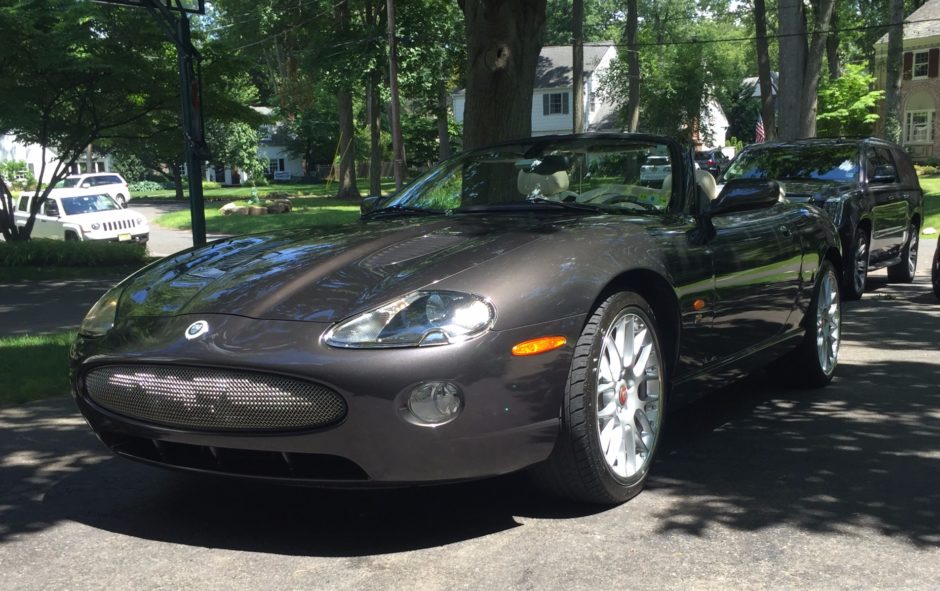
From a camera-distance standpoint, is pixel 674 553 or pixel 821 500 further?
pixel 821 500

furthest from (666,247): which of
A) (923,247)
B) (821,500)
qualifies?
(923,247)

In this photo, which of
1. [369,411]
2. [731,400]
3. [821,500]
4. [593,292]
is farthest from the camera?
[731,400]

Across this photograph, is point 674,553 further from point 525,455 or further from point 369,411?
point 369,411

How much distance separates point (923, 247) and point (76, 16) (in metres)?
14.8

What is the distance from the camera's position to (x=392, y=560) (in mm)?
3436

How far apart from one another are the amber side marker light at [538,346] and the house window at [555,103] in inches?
2472

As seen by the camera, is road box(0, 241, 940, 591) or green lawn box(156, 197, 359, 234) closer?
road box(0, 241, 940, 591)

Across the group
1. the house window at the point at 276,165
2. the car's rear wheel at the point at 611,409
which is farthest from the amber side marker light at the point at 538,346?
the house window at the point at 276,165

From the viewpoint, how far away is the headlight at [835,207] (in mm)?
10266

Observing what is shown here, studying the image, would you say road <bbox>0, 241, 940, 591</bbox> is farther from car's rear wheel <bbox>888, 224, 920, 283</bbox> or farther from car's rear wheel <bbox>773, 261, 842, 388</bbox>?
car's rear wheel <bbox>888, 224, 920, 283</bbox>

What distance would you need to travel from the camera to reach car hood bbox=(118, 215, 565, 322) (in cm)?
354

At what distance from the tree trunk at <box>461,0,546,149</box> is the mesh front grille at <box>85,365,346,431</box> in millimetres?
6685

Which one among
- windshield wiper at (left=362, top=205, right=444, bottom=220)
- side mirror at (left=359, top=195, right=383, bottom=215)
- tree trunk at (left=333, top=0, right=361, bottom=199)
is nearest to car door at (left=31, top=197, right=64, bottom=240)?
tree trunk at (left=333, top=0, right=361, bottom=199)

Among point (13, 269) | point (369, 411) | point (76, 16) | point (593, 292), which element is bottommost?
point (13, 269)
